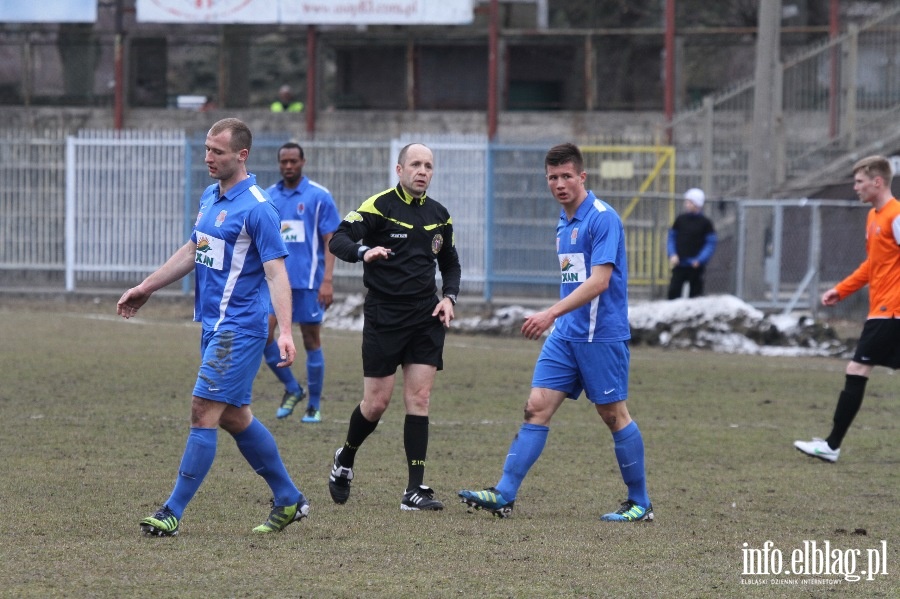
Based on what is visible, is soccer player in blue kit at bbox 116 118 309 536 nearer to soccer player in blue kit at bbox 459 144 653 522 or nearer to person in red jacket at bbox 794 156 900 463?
soccer player in blue kit at bbox 459 144 653 522

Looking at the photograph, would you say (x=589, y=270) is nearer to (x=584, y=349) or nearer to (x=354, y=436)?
(x=584, y=349)

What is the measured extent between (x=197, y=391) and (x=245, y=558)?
0.87 meters

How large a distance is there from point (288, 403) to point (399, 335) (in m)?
3.50

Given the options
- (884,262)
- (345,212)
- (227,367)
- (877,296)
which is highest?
(345,212)

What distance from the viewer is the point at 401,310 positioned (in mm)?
7430

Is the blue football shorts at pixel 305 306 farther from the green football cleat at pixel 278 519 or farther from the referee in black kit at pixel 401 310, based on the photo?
the green football cleat at pixel 278 519

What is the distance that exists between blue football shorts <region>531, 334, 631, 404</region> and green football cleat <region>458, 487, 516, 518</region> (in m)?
0.61

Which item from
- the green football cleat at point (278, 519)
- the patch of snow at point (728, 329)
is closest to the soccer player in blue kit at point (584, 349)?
the green football cleat at point (278, 519)

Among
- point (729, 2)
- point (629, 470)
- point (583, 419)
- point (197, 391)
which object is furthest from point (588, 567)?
point (729, 2)

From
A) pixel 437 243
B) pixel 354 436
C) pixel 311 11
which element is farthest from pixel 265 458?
pixel 311 11

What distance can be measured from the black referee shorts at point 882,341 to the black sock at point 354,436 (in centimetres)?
362

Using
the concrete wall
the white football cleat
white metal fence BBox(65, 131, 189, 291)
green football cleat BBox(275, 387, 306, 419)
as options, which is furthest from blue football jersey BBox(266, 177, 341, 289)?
the concrete wall

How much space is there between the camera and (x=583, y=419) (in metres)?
11.2

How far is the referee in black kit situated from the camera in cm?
739
